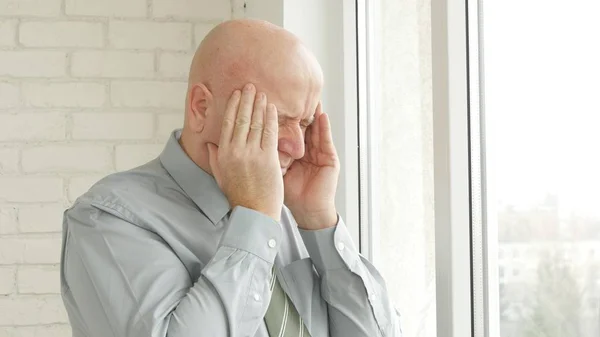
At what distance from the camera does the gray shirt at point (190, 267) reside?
125 cm

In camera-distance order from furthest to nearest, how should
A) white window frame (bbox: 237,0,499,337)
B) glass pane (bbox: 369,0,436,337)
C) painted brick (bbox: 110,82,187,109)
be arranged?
painted brick (bbox: 110,82,187,109), glass pane (bbox: 369,0,436,337), white window frame (bbox: 237,0,499,337)

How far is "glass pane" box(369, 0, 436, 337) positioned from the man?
39 centimetres

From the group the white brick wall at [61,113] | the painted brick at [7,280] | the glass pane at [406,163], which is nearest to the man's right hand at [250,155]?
the glass pane at [406,163]

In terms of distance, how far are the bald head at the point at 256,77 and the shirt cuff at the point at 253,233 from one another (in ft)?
0.53

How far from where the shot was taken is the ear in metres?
1.43

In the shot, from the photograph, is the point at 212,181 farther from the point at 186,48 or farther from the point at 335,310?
the point at 186,48

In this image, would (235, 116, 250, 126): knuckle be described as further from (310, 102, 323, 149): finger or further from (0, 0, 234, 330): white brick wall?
(0, 0, 234, 330): white brick wall

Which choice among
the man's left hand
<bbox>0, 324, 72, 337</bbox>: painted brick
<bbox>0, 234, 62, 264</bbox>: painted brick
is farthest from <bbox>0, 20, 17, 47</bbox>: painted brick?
the man's left hand

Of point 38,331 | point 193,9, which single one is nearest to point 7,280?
point 38,331

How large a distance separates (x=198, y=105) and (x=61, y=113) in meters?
1.52

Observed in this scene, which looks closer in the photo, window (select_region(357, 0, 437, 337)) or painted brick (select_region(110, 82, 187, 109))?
window (select_region(357, 0, 437, 337))

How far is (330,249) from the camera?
150cm

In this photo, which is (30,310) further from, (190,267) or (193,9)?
(190,267)

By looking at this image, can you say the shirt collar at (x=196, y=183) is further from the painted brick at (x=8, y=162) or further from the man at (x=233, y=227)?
the painted brick at (x=8, y=162)
